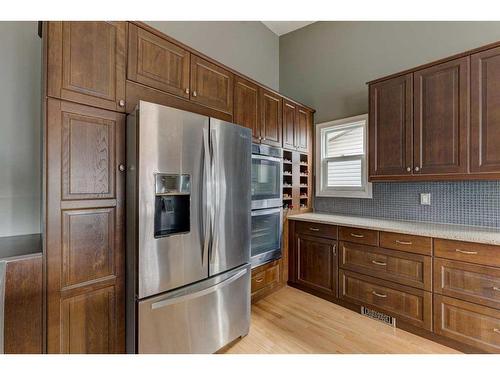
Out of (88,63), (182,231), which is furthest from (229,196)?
(88,63)

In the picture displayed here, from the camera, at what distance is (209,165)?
1692 mm

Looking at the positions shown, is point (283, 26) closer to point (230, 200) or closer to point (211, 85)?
point (211, 85)

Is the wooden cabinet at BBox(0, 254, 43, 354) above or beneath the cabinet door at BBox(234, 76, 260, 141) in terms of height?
beneath

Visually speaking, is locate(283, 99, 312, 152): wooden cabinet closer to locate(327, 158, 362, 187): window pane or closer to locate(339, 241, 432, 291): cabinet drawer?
locate(327, 158, 362, 187): window pane

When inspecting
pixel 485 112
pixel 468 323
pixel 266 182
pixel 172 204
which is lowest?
pixel 468 323

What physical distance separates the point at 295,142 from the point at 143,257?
2241mm

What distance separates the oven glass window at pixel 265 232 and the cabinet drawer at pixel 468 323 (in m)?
1.46

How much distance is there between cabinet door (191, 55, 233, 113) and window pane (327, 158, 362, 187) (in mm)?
1631

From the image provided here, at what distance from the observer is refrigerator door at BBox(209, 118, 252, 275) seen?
1.74m

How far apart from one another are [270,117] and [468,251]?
207 cm

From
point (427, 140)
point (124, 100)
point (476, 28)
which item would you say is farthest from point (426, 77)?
point (124, 100)

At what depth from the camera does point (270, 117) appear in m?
2.72

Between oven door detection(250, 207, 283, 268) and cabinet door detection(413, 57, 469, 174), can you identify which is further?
oven door detection(250, 207, 283, 268)

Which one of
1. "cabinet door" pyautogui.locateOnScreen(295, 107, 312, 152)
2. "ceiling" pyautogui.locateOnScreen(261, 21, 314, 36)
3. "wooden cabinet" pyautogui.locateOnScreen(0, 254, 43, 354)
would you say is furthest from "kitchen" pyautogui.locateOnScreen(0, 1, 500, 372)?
"ceiling" pyautogui.locateOnScreen(261, 21, 314, 36)
